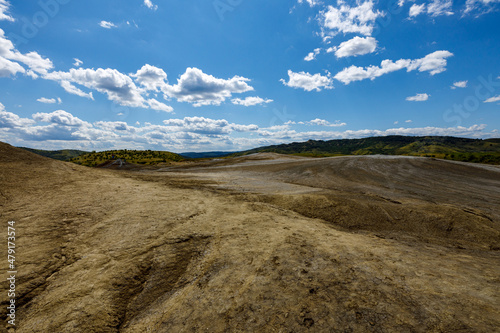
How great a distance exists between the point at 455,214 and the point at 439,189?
9071 millimetres

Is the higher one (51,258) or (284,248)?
(51,258)

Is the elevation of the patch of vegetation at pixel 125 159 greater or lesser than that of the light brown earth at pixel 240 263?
greater

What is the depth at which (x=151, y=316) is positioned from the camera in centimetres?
437

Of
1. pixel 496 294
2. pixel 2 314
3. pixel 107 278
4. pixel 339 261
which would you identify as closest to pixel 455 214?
pixel 496 294

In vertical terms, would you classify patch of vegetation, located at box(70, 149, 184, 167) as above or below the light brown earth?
above

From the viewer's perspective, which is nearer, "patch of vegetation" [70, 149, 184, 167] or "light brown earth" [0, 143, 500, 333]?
"light brown earth" [0, 143, 500, 333]

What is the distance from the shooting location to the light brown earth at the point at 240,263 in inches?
163

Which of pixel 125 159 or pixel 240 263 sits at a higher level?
pixel 125 159

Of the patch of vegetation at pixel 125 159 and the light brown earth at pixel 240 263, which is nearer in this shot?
the light brown earth at pixel 240 263

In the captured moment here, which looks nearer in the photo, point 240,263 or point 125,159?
point 240,263

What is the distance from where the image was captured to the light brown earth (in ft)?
13.6

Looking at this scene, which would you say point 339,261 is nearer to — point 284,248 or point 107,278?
point 284,248

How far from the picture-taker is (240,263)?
242 inches

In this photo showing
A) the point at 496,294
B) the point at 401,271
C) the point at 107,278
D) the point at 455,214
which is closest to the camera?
the point at 496,294
